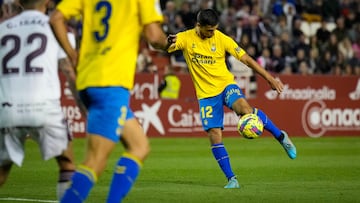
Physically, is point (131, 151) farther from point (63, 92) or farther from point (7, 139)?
point (63, 92)

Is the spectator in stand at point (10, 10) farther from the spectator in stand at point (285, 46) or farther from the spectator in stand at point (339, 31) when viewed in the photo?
the spectator in stand at point (339, 31)

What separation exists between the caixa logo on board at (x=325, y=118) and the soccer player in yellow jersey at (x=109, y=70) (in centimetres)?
1729

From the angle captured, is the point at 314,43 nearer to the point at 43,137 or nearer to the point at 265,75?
the point at 265,75

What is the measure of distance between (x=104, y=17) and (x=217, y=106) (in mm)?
5148

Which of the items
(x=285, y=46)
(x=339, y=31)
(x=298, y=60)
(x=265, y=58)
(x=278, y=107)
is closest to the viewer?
(x=278, y=107)

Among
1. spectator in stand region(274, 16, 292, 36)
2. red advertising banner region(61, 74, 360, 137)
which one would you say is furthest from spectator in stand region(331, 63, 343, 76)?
red advertising banner region(61, 74, 360, 137)

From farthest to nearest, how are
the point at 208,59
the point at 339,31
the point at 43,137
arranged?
the point at 339,31, the point at 208,59, the point at 43,137

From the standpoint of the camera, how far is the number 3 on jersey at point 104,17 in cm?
767

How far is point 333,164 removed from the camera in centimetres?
1609

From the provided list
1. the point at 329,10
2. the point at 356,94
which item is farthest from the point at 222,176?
the point at 329,10

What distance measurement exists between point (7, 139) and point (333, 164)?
9038mm

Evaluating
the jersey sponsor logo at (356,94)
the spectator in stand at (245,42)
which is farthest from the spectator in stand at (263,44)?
the jersey sponsor logo at (356,94)

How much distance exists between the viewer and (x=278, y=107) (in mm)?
24594

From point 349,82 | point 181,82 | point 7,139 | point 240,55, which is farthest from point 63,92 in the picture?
point 7,139
